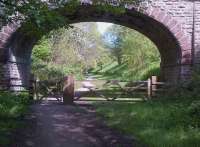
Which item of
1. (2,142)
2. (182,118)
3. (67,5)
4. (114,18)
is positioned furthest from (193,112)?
(114,18)

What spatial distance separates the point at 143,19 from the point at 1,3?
39.0ft

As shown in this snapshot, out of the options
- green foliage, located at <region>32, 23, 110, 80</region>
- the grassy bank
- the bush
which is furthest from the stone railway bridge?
green foliage, located at <region>32, 23, 110, 80</region>

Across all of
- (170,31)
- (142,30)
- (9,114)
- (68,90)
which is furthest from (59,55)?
(9,114)

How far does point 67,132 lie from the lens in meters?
11.5

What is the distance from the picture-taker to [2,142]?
9.42 meters

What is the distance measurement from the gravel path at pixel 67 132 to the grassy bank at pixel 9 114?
25cm

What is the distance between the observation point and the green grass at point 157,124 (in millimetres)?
9566

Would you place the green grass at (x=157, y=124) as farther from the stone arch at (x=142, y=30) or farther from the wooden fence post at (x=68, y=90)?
the stone arch at (x=142, y=30)

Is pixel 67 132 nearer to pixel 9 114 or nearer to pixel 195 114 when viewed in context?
pixel 9 114

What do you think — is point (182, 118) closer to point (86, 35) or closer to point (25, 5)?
point (25, 5)

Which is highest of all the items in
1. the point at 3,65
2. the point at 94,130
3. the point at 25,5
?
the point at 25,5

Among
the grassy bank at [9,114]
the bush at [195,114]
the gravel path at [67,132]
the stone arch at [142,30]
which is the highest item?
the stone arch at [142,30]

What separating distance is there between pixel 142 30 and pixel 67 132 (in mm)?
Answer: 13349

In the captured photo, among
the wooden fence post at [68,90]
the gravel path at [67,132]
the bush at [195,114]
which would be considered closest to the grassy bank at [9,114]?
the gravel path at [67,132]
